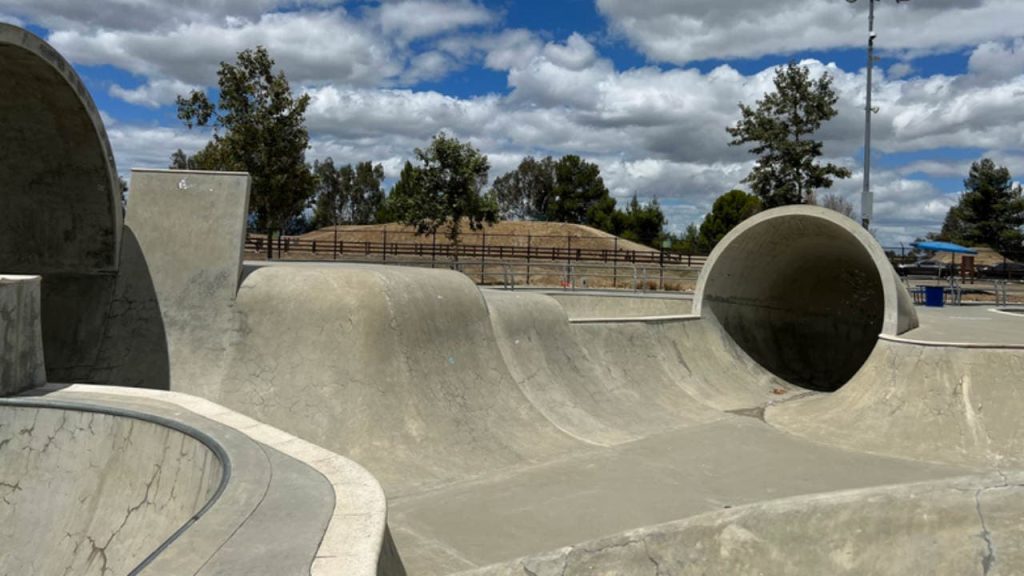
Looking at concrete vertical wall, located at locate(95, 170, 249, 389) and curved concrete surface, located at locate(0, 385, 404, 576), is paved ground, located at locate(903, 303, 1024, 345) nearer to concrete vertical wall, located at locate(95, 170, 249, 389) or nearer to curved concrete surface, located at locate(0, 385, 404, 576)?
concrete vertical wall, located at locate(95, 170, 249, 389)

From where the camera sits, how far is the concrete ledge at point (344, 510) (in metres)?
3.75

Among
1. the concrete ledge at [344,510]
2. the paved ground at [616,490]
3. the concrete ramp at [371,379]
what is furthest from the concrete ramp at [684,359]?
the concrete ledge at [344,510]

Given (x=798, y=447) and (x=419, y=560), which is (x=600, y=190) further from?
(x=419, y=560)

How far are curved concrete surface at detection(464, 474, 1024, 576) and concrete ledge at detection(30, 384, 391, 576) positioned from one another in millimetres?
820

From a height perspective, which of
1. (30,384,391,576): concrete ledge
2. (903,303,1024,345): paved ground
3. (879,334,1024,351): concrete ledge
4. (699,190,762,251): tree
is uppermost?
(699,190,762,251): tree

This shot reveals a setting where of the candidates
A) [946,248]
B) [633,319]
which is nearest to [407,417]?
[633,319]

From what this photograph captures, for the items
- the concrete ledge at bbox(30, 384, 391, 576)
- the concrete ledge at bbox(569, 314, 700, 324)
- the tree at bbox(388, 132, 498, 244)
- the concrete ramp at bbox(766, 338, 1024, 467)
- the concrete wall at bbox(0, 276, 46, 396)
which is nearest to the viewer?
the concrete ledge at bbox(30, 384, 391, 576)

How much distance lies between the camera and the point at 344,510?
Result: 4.48 metres

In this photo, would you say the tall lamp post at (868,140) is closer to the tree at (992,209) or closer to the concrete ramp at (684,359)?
the concrete ramp at (684,359)

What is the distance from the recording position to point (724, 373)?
17141 mm

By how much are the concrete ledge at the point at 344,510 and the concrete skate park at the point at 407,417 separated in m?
Answer: 0.03

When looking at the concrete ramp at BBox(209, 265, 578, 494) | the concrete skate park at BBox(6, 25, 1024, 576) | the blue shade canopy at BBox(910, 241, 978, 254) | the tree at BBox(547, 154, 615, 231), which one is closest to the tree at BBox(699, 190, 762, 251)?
the tree at BBox(547, 154, 615, 231)

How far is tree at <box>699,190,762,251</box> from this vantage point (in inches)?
2424

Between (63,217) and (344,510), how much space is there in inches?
363
